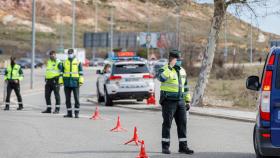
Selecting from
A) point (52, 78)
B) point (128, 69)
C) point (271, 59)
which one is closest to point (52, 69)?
point (52, 78)

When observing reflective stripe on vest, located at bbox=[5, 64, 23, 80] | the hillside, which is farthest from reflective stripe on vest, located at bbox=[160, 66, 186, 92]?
the hillside

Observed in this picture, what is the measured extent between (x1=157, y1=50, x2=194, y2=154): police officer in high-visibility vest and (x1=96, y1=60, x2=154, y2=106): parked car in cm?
1401

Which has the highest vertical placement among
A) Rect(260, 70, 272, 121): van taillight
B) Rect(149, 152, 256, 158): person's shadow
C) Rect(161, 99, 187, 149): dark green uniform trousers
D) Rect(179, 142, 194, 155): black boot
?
Rect(260, 70, 272, 121): van taillight

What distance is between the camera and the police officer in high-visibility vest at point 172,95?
13.2 metres

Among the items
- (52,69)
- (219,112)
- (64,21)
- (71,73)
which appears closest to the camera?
(71,73)

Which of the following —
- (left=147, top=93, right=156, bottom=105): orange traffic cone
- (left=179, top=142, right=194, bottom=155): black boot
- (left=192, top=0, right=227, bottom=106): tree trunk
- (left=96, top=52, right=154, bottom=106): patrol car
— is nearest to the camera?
(left=179, top=142, right=194, bottom=155): black boot

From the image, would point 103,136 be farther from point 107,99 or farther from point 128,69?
point 128,69

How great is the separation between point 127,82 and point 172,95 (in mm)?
14318

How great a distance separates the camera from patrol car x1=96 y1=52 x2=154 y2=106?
1080 inches

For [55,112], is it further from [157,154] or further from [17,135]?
[157,154]

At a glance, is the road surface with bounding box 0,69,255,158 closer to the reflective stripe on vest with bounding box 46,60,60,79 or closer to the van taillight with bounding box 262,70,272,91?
the reflective stripe on vest with bounding box 46,60,60,79

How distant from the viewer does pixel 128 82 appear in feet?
90.3

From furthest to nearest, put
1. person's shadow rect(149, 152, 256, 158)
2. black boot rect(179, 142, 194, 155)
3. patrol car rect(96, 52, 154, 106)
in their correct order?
1. patrol car rect(96, 52, 154, 106)
2. black boot rect(179, 142, 194, 155)
3. person's shadow rect(149, 152, 256, 158)

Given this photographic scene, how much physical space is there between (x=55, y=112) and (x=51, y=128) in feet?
16.8
